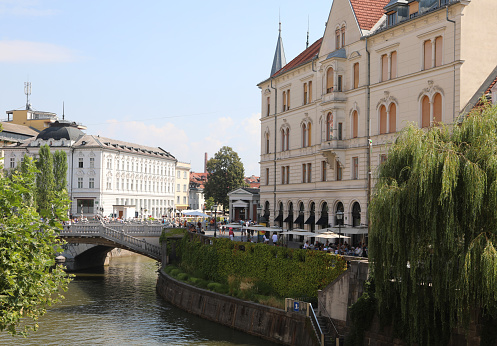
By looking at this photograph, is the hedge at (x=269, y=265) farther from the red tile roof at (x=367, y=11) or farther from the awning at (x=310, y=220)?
the red tile roof at (x=367, y=11)

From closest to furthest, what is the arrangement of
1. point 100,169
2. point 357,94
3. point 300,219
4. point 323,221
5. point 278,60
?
point 357,94
point 323,221
point 300,219
point 278,60
point 100,169

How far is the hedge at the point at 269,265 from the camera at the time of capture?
36.9 m

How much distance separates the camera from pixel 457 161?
26312mm

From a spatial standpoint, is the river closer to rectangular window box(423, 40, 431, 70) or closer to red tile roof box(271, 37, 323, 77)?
rectangular window box(423, 40, 431, 70)

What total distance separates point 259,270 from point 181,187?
107m

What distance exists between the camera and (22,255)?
72.5 ft

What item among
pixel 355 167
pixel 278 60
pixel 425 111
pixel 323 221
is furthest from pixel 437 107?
pixel 278 60

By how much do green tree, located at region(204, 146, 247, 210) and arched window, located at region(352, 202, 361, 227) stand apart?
6464 cm

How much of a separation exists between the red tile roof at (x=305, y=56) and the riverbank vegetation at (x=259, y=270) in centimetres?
2160

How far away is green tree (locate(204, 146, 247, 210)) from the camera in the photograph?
118625 millimetres

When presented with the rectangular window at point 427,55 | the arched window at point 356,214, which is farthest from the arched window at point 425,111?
the arched window at point 356,214

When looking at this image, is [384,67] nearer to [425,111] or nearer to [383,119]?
[383,119]

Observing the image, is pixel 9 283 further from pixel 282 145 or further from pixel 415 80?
pixel 282 145

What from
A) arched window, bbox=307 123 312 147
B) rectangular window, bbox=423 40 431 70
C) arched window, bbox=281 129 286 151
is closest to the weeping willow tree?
rectangular window, bbox=423 40 431 70
